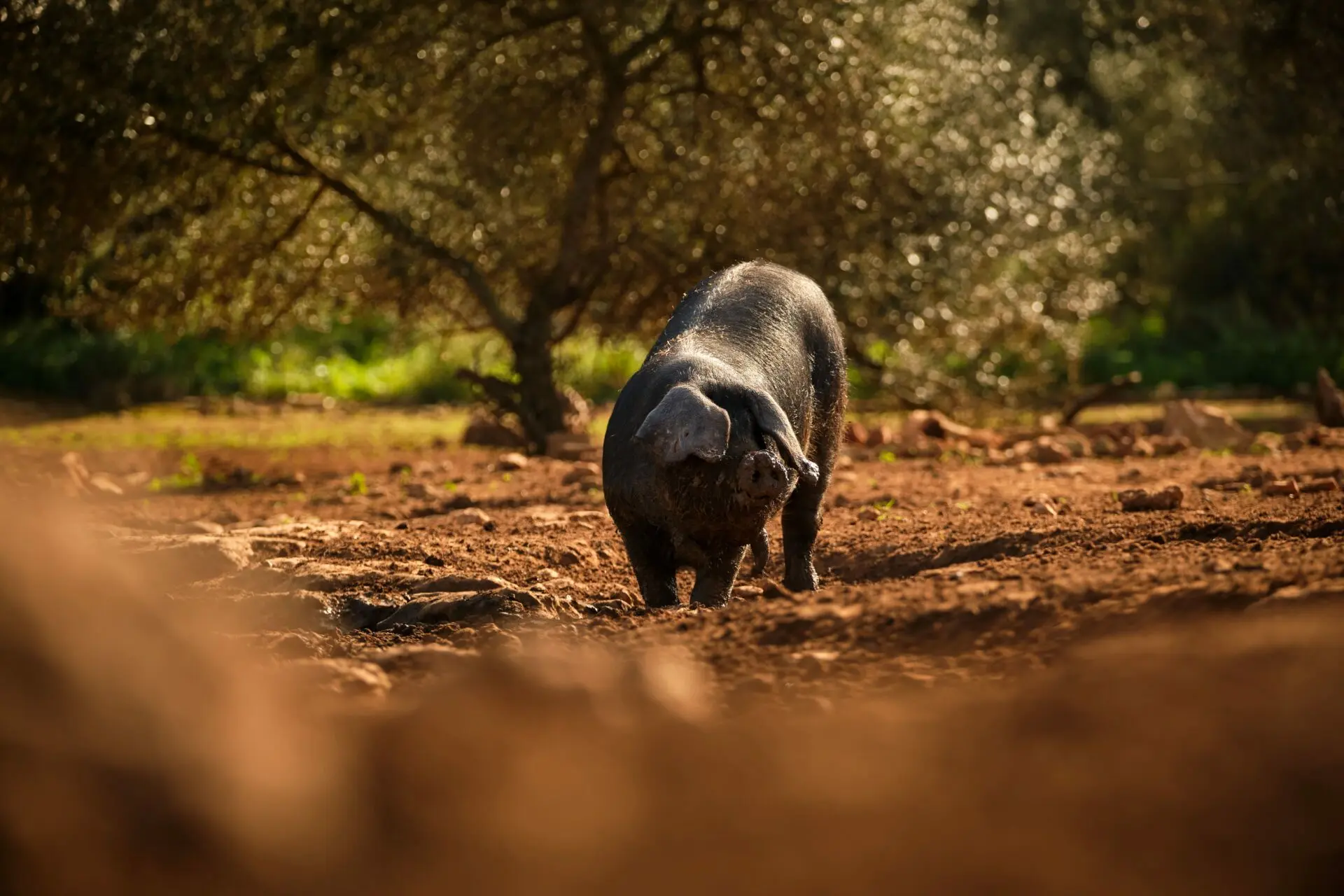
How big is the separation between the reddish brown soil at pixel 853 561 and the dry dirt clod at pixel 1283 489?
0.19ft

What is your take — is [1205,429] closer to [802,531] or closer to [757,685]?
[802,531]

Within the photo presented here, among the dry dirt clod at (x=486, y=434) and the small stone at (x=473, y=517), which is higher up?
the small stone at (x=473, y=517)

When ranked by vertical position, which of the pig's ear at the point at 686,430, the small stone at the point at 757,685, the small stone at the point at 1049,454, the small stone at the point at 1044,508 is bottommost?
the small stone at the point at 1049,454

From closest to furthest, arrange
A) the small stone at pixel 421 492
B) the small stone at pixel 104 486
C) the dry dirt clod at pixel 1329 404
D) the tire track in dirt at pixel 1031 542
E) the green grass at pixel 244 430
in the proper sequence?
the tire track in dirt at pixel 1031 542
the small stone at pixel 421 492
the small stone at pixel 104 486
the dry dirt clod at pixel 1329 404
the green grass at pixel 244 430

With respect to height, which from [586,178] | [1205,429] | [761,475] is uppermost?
[586,178]

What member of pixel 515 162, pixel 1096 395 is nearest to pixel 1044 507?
pixel 515 162

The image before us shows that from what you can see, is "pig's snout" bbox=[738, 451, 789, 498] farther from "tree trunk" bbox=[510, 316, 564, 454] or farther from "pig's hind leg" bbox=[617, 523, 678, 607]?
"tree trunk" bbox=[510, 316, 564, 454]

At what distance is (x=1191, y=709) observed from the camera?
306 cm

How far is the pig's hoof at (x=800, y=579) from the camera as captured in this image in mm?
6289

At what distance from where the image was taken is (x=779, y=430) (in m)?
5.28

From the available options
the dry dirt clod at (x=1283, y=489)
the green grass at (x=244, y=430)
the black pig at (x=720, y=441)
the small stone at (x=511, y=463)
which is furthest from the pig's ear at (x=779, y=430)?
the green grass at (x=244, y=430)

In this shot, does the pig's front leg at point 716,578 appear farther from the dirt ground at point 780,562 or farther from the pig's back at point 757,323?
the pig's back at point 757,323

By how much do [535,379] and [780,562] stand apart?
5724 mm

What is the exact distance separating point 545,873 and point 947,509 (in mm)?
5993
